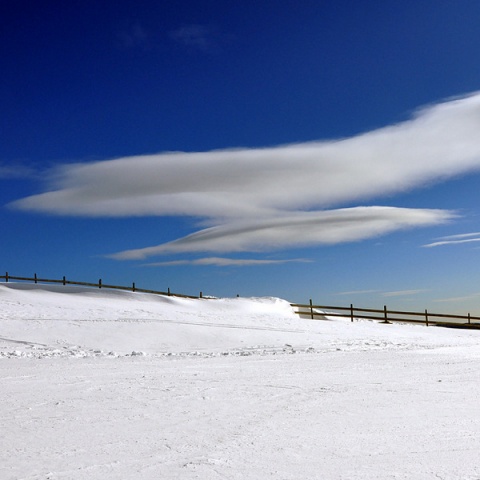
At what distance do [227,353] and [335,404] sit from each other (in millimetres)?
8069

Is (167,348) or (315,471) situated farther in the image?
(167,348)

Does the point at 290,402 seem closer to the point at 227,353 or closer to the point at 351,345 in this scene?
the point at 227,353

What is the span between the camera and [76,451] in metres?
5.30

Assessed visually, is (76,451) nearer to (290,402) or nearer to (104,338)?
(290,402)

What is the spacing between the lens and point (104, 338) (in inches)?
696

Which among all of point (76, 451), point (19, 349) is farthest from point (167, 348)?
point (76, 451)

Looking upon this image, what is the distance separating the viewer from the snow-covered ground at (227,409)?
4.87 meters

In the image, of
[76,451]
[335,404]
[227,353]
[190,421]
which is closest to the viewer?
[76,451]

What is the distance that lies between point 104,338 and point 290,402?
1099 centimetres

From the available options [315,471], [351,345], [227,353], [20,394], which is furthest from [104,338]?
[315,471]

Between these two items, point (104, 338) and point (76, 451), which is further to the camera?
point (104, 338)

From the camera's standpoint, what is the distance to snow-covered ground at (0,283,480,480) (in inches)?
192

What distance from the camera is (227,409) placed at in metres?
7.31

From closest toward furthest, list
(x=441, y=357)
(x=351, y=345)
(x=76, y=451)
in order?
(x=76, y=451) → (x=441, y=357) → (x=351, y=345)
